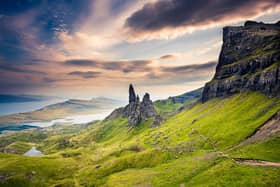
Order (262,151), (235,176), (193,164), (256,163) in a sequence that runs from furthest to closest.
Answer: (193,164) < (262,151) < (256,163) < (235,176)

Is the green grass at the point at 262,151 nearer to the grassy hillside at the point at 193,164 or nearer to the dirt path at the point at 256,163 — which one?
the grassy hillside at the point at 193,164

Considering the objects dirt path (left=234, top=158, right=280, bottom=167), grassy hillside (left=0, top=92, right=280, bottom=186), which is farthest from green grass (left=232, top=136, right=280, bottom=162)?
dirt path (left=234, top=158, right=280, bottom=167)

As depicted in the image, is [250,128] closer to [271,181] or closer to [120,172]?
[271,181]

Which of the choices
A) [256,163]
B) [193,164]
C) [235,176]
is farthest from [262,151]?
[193,164]

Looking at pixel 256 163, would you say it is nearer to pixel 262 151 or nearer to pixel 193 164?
pixel 262 151

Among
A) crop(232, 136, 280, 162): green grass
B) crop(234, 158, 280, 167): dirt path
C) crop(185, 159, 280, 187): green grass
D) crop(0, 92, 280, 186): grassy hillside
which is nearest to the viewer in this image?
crop(185, 159, 280, 187): green grass

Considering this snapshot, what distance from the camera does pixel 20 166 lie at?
16075 cm

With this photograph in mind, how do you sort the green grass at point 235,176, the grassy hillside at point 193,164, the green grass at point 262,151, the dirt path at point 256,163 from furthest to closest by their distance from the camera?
1. the green grass at point 262,151
2. the dirt path at point 256,163
3. the grassy hillside at point 193,164
4. the green grass at point 235,176

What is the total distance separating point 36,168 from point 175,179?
130905mm

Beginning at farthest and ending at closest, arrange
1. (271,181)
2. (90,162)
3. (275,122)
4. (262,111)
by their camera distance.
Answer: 1. (90,162)
2. (262,111)
3. (275,122)
4. (271,181)

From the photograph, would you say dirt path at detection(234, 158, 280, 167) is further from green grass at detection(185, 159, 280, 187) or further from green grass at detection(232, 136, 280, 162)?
green grass at detection(185, 159, 280, 187)

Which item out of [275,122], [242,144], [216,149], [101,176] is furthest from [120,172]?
[275,122]

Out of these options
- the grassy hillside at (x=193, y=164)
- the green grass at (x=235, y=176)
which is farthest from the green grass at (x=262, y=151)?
the green grass at (x=235, y=176)

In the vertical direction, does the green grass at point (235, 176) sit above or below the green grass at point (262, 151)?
below
